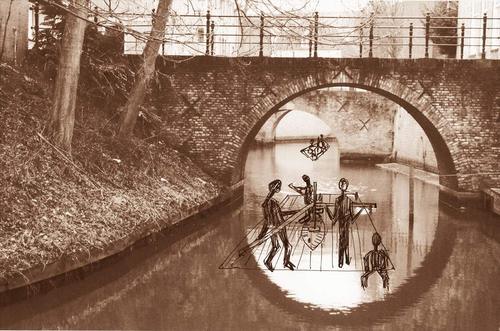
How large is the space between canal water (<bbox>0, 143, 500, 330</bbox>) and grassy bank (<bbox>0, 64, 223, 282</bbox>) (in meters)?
0.44

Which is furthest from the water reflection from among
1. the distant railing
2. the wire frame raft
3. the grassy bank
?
the distant railing

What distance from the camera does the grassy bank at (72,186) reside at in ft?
29.3

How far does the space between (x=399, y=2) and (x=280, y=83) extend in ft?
69.9

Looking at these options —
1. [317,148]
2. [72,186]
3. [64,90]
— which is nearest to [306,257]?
[317,148]

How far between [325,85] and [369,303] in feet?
28.7

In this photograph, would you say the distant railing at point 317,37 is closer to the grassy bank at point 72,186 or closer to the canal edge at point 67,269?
the grassy bank at point 72,186

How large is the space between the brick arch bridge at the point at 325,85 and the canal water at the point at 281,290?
2.68 meters

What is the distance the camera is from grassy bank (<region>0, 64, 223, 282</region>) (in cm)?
892

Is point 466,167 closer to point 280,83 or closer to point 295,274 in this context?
point 280,83

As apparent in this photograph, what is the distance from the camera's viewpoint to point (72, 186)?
424 inches

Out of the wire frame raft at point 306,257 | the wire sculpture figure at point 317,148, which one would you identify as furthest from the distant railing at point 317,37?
the wire frame raft at point 306,257

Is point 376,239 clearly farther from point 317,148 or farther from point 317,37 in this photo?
point 317,37

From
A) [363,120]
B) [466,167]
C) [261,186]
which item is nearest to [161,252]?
[466,167]

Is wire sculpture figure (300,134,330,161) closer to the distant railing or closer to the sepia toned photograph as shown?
the sepia toned photograph
